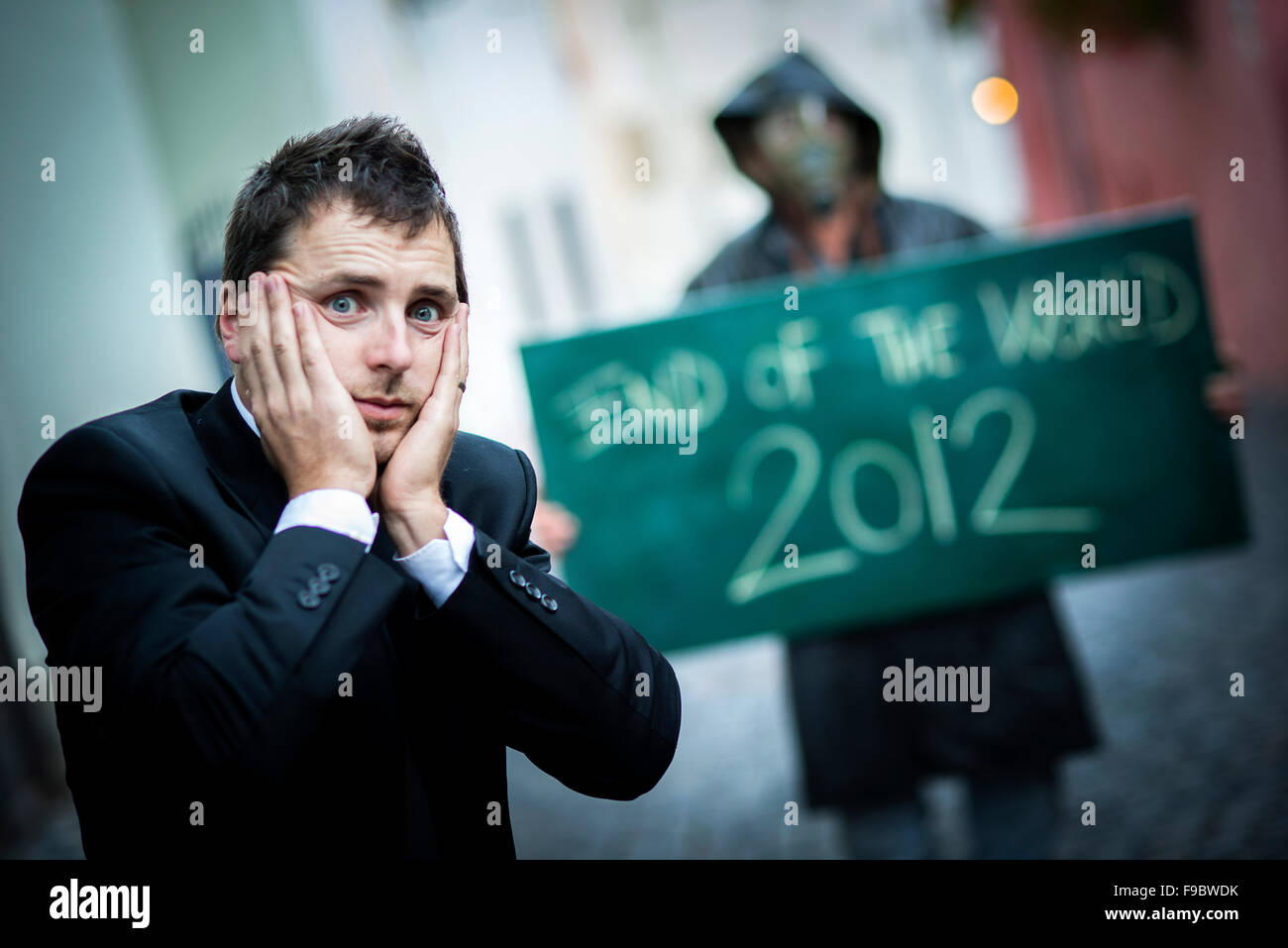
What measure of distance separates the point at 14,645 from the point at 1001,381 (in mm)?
4235

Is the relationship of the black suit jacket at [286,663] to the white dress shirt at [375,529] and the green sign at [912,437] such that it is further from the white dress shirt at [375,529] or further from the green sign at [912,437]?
the green sign at [912,437]

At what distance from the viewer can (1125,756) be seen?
4.71m

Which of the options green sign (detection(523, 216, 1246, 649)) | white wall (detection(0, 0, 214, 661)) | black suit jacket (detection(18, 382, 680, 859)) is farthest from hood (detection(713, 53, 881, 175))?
black suit jacket (detection(18, 382, 680, 859))

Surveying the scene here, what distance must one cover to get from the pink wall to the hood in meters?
5.56

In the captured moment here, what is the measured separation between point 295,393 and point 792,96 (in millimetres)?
3028

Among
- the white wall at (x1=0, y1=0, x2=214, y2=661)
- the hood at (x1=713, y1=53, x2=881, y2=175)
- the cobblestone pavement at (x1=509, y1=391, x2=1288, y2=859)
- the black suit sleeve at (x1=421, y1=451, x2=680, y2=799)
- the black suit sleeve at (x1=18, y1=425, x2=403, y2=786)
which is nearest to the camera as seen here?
the black suit sleeve at (x1=18, y1=425, x2=403, y2=786)

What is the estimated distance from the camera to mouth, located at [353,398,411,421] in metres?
1.04

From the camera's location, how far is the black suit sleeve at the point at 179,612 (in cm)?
95

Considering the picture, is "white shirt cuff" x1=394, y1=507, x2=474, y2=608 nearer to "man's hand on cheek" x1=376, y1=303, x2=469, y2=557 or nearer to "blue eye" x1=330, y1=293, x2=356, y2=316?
"man's hand on cheek" x1=376, y1=303, x2=469, y2=557

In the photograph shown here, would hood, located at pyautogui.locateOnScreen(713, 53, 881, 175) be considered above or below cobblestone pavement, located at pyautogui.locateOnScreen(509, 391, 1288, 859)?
above

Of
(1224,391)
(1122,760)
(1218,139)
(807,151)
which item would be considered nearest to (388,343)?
(807,151)

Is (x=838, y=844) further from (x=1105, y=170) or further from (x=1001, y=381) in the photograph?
(x=1105, y=170)

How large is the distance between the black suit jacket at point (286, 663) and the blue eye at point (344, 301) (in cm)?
18

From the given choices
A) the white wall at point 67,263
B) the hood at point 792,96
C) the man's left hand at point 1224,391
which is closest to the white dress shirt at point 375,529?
the white wall at point 67,263
